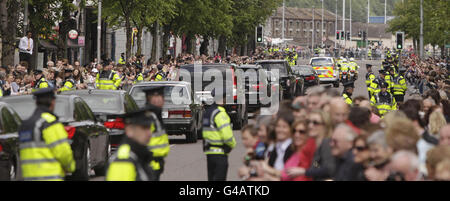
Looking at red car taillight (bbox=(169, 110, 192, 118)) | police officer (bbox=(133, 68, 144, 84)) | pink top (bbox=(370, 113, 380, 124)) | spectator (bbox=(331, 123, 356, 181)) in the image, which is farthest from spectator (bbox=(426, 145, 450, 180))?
police officer (bbox=(133, 68, 144, 84))

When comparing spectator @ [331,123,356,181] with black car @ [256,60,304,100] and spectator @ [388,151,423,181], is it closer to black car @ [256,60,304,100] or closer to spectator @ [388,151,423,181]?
spectator @ [388,151,423,181]

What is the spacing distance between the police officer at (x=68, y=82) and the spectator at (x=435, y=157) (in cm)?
1565

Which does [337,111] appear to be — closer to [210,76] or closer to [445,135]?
[445,135]

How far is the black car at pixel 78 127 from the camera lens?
13.7m

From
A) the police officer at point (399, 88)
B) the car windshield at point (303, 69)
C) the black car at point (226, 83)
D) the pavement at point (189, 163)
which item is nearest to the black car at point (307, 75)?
the car windshield at point (303, 69)

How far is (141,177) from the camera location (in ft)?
25.5

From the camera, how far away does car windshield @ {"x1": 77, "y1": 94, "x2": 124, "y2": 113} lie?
17.8m

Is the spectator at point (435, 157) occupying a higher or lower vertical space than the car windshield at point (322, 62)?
lower

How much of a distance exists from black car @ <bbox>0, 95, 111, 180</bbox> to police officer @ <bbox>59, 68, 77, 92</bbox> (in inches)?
286

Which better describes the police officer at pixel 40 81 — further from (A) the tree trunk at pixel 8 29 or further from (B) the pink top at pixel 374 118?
(B) the pink top at pixel 374 118

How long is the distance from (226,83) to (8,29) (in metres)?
7.19

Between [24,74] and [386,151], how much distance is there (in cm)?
1646

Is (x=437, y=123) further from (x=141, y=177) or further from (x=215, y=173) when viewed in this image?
(x=141, y=177)
